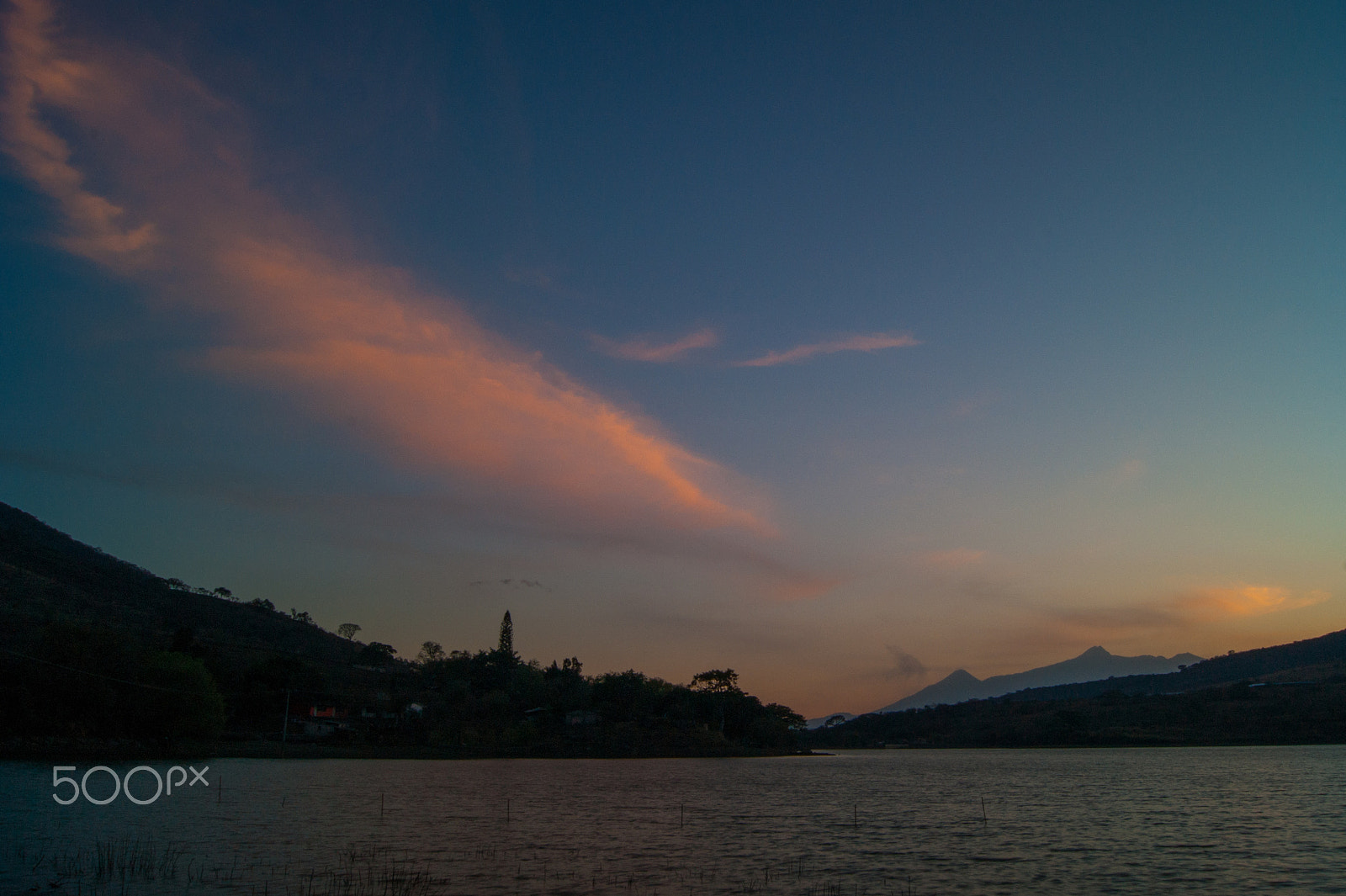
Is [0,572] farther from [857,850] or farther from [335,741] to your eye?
[857,850]

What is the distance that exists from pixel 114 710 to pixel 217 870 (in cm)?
8561

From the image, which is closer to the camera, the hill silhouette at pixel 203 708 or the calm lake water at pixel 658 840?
the calm lake water at pixel 658 840

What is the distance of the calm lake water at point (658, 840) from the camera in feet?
98.5

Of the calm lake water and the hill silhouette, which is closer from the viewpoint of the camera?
the calm lake water

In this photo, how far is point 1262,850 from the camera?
39812 millimetres

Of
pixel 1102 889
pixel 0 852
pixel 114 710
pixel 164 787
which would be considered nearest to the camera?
pixel 1102 889

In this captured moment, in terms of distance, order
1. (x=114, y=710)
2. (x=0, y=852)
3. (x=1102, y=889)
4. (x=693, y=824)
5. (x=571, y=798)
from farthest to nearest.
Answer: (x=114, y=710), (x=571, y=798), (x=693, y=824), (x=0, y=852), (x=1102, y=889)

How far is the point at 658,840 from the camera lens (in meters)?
44.0

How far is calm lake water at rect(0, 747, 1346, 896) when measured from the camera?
98.5ft

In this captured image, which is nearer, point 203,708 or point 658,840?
point 658,840

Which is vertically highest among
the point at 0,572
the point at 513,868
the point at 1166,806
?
the point at 0,572

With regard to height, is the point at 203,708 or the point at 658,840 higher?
the point at 203,708

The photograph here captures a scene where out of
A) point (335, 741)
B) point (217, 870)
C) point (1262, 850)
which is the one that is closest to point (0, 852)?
point (217, 870)

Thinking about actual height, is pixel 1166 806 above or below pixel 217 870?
below
